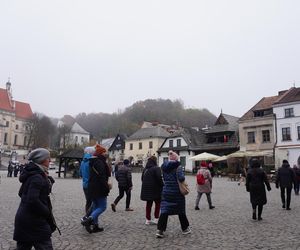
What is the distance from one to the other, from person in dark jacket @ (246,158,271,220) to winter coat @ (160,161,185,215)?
3.16 metres

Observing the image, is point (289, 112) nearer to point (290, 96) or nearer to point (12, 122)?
point (290, 96)

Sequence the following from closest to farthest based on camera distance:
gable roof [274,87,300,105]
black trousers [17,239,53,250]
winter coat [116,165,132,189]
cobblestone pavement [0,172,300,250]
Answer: black trousers [17,239,53,250], cobblestone pavement [0,172,300,250], winter coat [116,165,132,189], gable roof [274,87,300,105]

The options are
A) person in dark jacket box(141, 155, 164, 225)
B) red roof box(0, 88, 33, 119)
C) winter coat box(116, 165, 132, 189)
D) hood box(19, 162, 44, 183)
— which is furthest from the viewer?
red roof box(0, 88, 33, 119)

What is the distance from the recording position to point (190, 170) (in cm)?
5256

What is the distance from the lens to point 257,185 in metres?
9.97

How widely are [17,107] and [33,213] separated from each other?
4291 inches

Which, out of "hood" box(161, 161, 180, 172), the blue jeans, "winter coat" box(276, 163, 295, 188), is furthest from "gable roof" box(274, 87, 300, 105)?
the blue jeans

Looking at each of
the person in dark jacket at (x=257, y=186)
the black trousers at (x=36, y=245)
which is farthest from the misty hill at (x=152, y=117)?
the black trousers at (x=36, y=245)

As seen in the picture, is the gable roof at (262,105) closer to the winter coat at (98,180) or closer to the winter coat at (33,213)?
the winter coat at (98,180)

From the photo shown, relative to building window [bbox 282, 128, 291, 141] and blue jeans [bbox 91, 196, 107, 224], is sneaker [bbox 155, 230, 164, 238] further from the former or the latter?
building window [bbox 282, 128, 291, 141]

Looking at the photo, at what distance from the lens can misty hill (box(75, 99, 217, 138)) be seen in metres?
87.5

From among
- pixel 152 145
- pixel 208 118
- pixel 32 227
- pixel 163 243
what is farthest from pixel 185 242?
pixel 208 118

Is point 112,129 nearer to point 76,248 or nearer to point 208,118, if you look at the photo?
point 208,118

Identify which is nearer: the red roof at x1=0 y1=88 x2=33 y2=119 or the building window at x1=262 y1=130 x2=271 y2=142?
the building window at x1=262 y1=130 x2=271 y2=142
